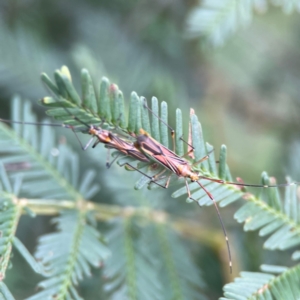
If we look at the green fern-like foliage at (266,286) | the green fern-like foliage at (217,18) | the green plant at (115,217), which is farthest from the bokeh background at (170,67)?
the green fern-like foliage at (266,286)

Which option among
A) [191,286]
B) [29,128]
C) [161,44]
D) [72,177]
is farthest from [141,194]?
[161,44]

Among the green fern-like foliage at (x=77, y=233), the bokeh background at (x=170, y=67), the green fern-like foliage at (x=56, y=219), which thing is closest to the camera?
the green fern-like foliage at (x=56, y=219)

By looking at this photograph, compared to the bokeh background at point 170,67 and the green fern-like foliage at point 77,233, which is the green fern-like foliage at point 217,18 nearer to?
the bokeh background at point 170,67

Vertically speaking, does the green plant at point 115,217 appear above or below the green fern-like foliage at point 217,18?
below

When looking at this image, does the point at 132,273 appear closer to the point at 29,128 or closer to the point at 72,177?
the point at 72,177

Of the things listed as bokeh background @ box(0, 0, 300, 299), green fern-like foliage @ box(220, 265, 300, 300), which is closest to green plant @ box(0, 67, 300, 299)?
green fern-like foliage @ box(220, 265, 300, 300)

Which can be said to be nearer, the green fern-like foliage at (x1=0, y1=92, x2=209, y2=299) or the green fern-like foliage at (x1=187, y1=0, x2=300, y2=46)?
the green fern-like foliage at (x1=0, y1=92, x2=209, y2=299)

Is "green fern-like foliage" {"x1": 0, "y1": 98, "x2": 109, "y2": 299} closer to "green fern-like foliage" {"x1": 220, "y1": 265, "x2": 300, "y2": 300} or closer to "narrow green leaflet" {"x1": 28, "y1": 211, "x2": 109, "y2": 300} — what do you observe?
"narrow green leaflet" {"x1": 28, "y1": 211, "x2": 109, "y2": 300}
